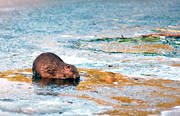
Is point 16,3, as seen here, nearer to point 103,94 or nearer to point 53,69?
point 53,69

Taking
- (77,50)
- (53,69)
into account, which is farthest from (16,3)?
(53,69)

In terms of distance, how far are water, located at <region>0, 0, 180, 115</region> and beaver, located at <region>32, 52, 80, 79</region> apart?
1.01 ft

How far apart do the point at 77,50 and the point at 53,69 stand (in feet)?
11.8

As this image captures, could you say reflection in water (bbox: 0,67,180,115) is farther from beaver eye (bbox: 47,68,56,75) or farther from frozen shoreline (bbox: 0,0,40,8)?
frozen shoreline (bbox: 0,0,40,8)

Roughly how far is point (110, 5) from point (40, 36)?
13548 mm

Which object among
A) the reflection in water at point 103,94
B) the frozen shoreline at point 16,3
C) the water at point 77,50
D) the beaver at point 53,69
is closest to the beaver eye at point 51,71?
the beaver at point 53,69

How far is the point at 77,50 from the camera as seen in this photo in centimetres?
1120

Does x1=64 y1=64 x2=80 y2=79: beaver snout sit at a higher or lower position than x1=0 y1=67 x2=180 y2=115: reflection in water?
higher

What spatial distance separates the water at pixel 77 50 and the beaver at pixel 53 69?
309 millimetres

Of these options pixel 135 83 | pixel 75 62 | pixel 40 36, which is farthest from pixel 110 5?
pixel 135 83

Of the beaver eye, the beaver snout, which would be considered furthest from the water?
the beaver eye

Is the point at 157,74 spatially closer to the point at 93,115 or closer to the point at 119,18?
the point at 93,115

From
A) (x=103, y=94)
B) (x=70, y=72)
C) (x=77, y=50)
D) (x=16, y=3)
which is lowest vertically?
(x=103, y=94)

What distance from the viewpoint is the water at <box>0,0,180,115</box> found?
234 inches
